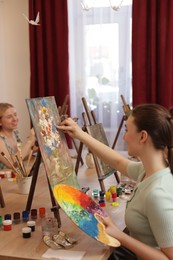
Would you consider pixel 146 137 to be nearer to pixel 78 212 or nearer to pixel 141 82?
pixel 78 212

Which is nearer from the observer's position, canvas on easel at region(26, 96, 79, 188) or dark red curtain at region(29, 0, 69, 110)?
canvas on easel at region(26, 96, 79, 188)

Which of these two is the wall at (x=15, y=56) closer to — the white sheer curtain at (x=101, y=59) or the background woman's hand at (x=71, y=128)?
the white sheer curtain at (x=101, y=59)

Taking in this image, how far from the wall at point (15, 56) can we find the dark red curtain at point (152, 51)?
1.32 meters

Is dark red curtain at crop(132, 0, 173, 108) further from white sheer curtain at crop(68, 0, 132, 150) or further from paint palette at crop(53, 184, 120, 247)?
paint palette at crop(53, 184, 120, 247)

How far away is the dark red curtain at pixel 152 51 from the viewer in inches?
152

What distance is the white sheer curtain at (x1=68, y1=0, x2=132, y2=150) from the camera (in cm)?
413

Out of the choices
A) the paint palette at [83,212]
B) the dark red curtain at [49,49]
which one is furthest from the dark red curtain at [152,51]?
the paint palette at [83,212]

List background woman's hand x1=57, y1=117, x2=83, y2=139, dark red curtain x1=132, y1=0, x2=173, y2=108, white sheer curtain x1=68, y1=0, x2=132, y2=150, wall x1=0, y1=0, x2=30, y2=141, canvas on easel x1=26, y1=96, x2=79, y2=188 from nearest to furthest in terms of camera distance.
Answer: canvas on easel x1=26, y1=96, x2=79, y2=188
background woman's hand x1=57, y1=117, x2=83, y2=139
dark red curtain x1=132, y1=0, x2=173, y2=108
white sheer curtain x1=68, y1=0, x2=132, y2=150
wall x1=0, y1=0, x2=30, y2=141

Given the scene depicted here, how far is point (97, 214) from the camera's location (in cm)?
155

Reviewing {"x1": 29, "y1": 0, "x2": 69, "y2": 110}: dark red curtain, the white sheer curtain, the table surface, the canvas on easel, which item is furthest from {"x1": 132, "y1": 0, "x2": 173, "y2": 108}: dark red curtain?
the canvas on easel

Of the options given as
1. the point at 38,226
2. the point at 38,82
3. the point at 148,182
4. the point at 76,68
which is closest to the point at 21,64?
the point at 38,82

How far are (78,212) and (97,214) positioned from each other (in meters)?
0.08

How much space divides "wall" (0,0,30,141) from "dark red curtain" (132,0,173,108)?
1.32 metres

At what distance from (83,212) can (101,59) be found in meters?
2.92
